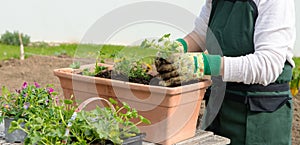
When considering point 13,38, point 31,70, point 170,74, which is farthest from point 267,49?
point 13,38

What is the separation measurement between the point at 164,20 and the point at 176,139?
0.45 m

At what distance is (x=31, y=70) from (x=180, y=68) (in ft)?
14.5

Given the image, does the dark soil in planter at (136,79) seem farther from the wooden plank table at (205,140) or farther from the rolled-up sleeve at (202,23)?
the rolled-up sleeve at (202,23)

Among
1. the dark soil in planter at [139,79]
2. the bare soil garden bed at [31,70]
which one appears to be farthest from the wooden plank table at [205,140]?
the bare soil garden bed at [31,70]

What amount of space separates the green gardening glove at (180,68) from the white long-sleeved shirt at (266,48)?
0.40 ft

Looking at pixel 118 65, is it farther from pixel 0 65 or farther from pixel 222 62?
pixel 0 65

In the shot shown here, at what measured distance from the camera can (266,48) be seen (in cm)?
191

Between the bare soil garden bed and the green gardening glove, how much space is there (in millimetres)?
3429

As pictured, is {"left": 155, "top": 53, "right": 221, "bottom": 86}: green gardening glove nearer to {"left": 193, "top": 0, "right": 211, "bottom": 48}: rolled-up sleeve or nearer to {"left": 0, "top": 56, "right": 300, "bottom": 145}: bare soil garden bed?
{"left": 193, "top": 0, "right": 211, "bottom": 48}: rolled-up sleeve

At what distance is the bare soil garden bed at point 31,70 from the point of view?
18.1 feet

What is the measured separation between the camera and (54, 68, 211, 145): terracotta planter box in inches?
69.2

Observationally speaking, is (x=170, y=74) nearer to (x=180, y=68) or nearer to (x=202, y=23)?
(x=180, y=68)

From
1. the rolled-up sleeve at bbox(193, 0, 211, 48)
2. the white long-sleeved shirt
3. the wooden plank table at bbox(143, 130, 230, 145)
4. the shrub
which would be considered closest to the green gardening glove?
the white long-sleeved shirt

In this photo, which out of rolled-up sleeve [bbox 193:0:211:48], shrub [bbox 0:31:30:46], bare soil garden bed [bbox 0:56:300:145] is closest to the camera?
rolled-up sleeve [bbox 193:0:211:48]
